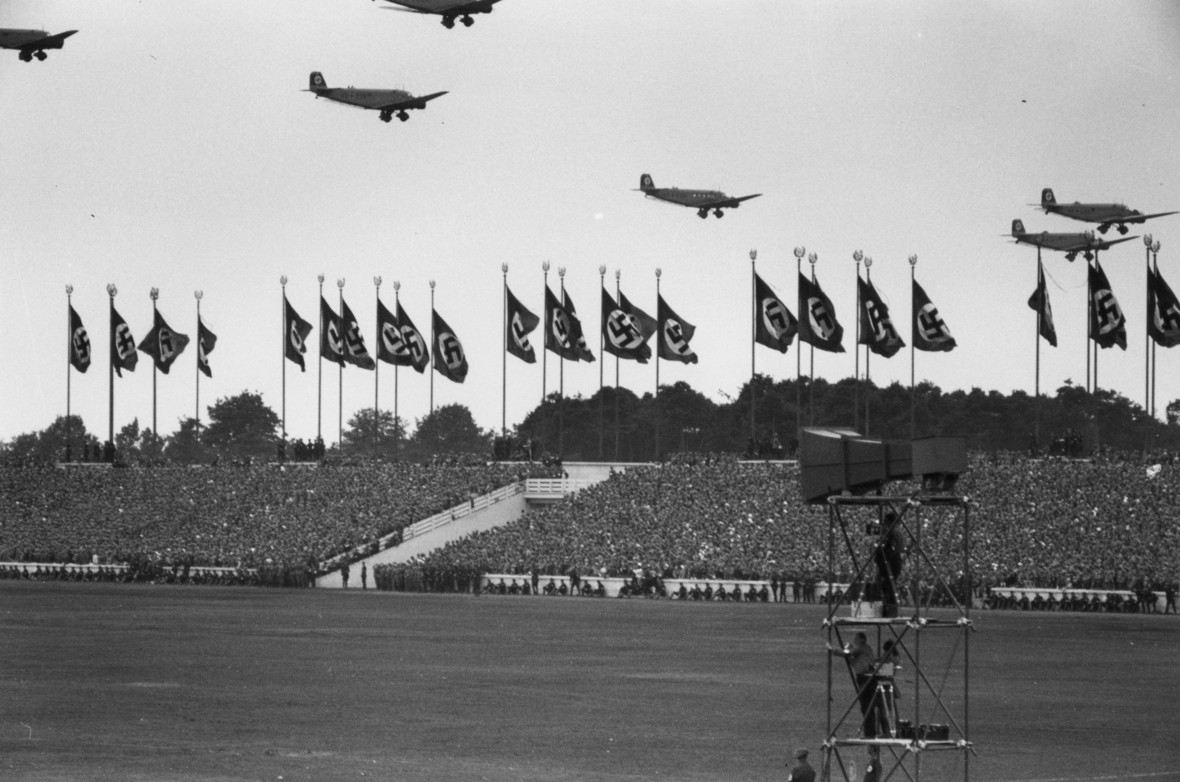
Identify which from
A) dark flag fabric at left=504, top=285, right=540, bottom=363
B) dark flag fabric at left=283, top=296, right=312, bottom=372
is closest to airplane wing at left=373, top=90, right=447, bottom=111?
dark flag fabric at left=504, top=285, right=540, bottom=363

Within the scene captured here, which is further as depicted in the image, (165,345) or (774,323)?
(165,345)

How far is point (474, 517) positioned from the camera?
7706 centimetres

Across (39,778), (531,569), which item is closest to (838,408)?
(531,569)

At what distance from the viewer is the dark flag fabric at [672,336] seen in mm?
78438

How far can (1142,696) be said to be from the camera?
29016 millimetres

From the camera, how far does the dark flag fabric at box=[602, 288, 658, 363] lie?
78750mm

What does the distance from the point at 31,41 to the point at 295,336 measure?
34.1 meters

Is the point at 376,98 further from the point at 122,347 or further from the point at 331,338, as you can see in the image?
the point at 122,347

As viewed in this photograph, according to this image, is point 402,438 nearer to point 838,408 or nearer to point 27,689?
point 838,408

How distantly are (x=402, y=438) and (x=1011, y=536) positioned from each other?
136 m

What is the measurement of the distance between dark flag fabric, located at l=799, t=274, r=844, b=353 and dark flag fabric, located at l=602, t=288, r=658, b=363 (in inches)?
313

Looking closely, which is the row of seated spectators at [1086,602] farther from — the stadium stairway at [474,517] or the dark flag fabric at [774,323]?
the stadium stairway at [474,517]

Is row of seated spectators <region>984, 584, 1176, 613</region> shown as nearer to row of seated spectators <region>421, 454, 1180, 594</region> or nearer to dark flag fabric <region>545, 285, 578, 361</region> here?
row of seated spectators <region>421, 454, 1180, 594</region>

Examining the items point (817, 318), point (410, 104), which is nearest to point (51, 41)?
point (410, 104)
